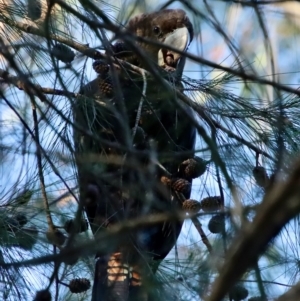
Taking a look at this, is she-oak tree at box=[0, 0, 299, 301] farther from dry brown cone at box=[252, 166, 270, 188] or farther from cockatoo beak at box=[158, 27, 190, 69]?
cockatoo beak at box=[158, 27, 190, 69]

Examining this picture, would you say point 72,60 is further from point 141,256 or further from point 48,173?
point 141,256

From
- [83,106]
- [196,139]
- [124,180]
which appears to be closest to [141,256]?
[124,180]

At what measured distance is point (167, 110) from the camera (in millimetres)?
1671

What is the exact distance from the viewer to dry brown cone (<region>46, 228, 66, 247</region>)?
4.58ft

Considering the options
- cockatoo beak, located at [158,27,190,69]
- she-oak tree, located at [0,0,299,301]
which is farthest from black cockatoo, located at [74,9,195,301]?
cockatoo beak, located at [158,27,190,69]

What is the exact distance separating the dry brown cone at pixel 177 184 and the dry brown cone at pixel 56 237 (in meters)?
0.28

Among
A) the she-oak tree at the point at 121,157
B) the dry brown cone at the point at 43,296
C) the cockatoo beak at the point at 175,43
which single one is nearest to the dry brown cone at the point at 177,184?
the she-oak tree at the point at 121,157

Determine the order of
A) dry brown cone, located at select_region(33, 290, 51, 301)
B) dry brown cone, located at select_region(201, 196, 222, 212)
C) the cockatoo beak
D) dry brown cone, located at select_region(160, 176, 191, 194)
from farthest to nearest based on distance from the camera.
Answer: the cockatoo beak → dry brown cone, located at select_region(160, 176, 191, 194) → dry brown cone, located at select_region(201, 196, 222, 212) → dry brown cone, located at select_region(33, 290, 51, 301)

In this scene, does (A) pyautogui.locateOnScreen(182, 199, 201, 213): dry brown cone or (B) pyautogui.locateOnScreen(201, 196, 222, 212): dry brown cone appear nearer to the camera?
(B) pyautogui.locateOnScreen(201, 196, 222, 212): dry brown cone

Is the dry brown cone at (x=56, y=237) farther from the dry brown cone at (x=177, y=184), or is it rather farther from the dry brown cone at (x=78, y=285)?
the dry brown cone at (x=177, y=184)

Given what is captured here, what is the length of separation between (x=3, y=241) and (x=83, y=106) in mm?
352

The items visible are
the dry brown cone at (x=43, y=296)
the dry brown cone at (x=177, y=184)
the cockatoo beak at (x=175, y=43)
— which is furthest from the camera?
the cockatoo beak at (x=175, y=43)

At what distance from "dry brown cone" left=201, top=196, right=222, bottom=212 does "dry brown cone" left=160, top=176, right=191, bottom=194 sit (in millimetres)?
138

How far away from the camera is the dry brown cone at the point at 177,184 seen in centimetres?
159
